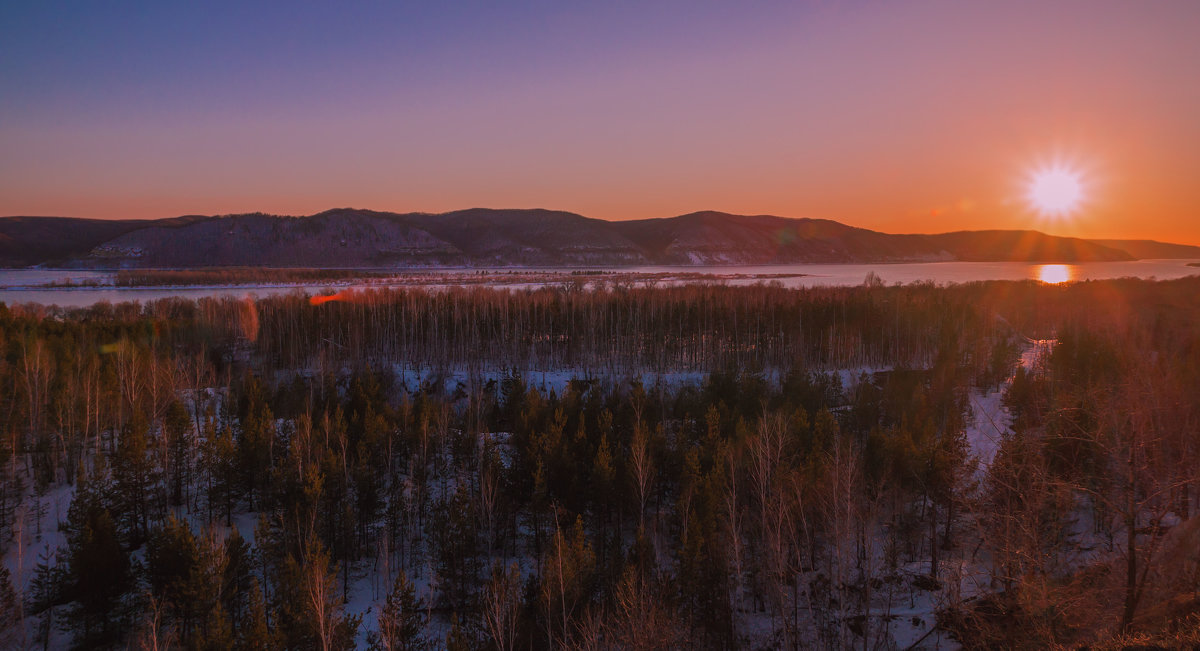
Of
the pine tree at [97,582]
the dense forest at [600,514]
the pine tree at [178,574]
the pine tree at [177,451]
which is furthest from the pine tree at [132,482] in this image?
→ the pine tree at [178,574]

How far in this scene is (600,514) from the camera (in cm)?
2595

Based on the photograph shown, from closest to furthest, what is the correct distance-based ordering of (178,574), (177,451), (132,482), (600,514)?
(178,574)
(132,482)
(600,514)
(177,451)

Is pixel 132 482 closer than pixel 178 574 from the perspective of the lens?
No

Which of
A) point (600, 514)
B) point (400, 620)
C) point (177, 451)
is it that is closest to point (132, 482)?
point (177, 451)

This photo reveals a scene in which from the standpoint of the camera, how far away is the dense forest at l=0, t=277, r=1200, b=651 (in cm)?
1720

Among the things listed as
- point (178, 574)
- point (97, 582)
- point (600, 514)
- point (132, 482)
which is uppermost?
point (132, 482)

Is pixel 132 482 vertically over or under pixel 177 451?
under

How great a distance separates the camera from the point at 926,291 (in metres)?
78.7

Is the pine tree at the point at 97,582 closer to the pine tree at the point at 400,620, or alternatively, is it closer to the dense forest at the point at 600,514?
the dense forest at the point at 600,514

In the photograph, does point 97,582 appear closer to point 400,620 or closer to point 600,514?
point 400,620

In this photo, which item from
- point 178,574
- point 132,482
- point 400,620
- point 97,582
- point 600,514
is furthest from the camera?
point 600,514

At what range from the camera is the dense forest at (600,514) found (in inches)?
677

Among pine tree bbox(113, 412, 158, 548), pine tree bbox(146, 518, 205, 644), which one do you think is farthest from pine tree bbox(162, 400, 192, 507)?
pine tree bbox(146, 518, 205, 644)

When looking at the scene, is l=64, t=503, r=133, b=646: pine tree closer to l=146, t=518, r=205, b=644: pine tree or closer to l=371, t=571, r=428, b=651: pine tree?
l=146, t=518, r=205, b=644: pine tree
